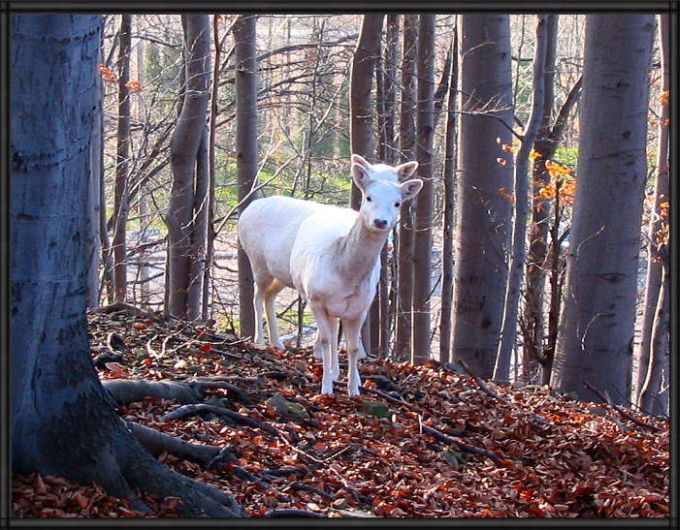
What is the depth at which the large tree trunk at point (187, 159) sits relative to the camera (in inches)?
505

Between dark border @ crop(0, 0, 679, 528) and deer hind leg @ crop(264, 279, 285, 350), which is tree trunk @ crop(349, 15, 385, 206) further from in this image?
dark border @ crop(0, 0, 679, 528)

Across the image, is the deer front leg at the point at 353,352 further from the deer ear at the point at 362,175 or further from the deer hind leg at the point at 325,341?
the deer ear at the point at 362,175

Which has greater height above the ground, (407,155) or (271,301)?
(407,155)

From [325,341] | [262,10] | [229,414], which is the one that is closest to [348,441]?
[229,414]

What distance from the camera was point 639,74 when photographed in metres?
8.66

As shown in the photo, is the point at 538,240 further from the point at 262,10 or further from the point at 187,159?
the point at 262,10

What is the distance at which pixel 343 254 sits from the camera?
25.9 ft

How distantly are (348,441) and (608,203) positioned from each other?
393 cm

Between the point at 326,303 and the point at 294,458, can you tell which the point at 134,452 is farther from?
the point at 326,303

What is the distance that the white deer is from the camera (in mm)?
7422

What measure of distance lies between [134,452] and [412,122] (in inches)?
492

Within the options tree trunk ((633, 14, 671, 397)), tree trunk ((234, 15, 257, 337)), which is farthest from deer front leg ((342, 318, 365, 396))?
tree trunk ((234, 15, 257, 337))

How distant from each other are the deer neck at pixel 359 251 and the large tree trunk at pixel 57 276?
11.1ft

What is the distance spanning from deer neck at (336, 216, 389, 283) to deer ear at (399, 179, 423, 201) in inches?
13.4
